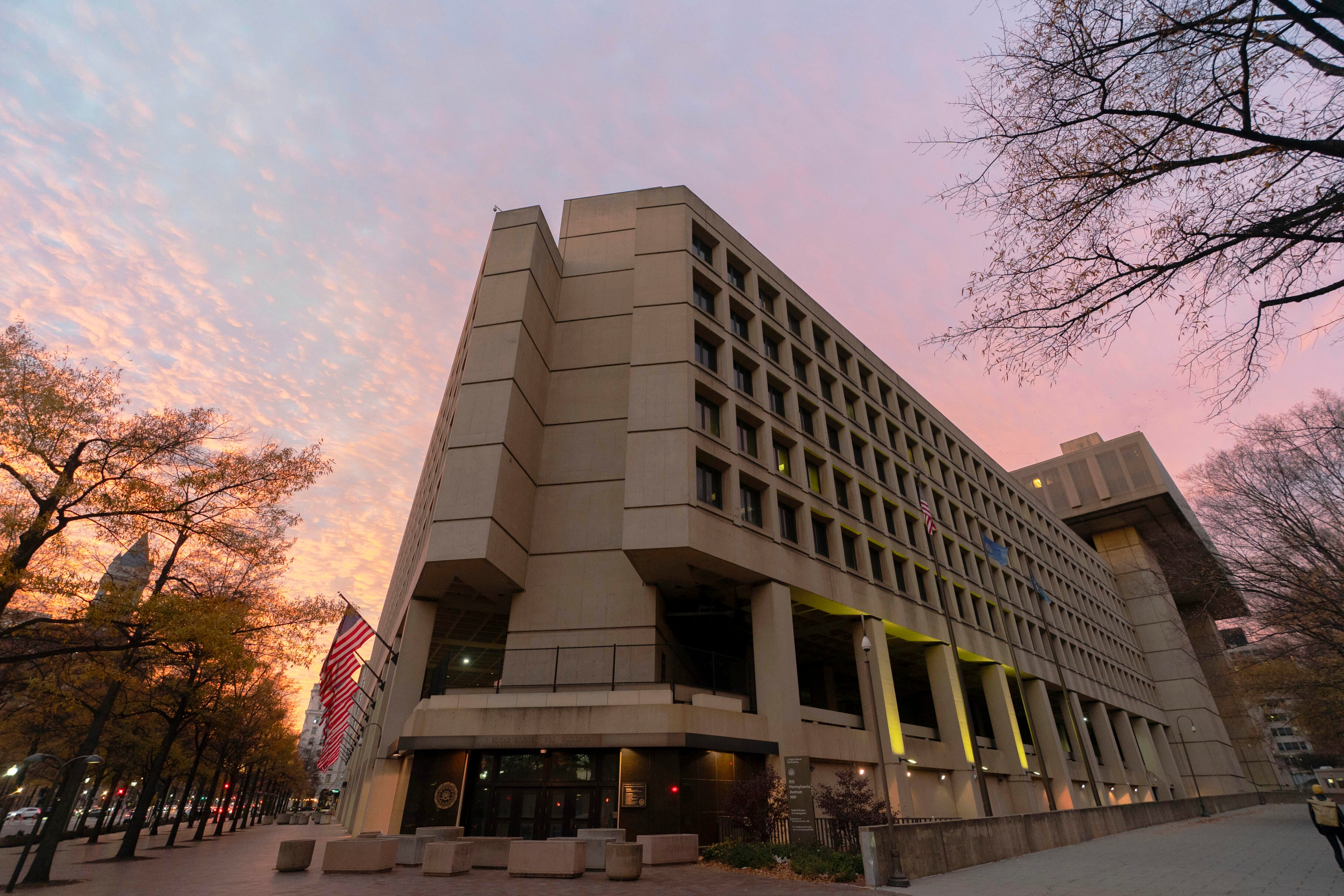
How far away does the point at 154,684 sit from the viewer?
24.5 m

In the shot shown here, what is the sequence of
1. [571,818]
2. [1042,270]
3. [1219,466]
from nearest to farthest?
[1042,270]
[571,818]
[1219,466]

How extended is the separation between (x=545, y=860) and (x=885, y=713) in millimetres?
18445

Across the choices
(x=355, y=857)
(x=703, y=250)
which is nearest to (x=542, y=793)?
(x=355, y=857)

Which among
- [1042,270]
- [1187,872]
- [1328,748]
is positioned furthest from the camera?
[1328,748]

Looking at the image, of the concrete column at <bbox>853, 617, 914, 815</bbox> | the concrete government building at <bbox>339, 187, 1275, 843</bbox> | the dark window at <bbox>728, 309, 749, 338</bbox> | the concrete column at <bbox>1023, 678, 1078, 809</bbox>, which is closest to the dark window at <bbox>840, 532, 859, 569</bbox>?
the concrete government building at <bbox>339, 187, 1275, 843</bbox>

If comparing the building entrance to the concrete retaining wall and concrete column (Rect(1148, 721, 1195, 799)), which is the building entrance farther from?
concrete column (Rect(1148, 721, 1195, 799))

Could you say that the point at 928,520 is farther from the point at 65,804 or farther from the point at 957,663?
the point at 65,804

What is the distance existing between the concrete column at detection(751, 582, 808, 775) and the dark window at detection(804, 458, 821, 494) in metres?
7.47

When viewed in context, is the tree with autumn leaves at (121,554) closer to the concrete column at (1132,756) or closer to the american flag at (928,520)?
the american flag at (928,520)

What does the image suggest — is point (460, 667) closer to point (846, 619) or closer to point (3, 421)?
point (846, 619)

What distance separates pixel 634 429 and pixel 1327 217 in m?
20.7

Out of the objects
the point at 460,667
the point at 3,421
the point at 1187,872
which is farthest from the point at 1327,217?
the point at 460,667

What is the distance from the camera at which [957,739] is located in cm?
3117

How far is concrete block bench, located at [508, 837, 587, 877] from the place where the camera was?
48.6 feet
